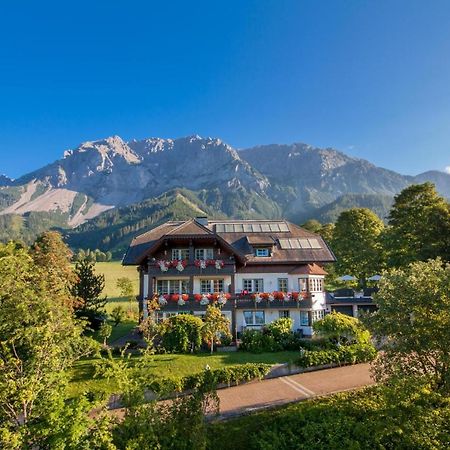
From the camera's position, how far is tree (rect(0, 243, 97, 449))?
32.3 feet

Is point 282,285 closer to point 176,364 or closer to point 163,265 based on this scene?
point 163,265

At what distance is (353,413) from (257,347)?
41.0ft

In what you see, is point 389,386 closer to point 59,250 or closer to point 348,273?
point 59,250

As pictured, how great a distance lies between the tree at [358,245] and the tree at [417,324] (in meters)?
41.5

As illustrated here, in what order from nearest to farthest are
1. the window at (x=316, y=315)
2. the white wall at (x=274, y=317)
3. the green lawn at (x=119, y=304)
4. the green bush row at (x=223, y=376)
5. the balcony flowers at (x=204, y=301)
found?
the green bush row at (x=223, y=376) < the balcony flowers at (x=204, y=301) < the white wall at (x=274, y=317) < the window at (x=316, y=315) < the green lawn at (x=119, y=304)

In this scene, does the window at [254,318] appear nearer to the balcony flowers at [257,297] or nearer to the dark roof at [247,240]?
the balcony flowers at [257,297]

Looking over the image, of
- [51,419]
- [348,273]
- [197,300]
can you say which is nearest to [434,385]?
[51,419]

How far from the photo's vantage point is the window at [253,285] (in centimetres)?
3644

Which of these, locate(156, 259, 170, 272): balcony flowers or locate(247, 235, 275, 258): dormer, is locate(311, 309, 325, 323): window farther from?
locate(156, 259, 170, 272): balcony flowers

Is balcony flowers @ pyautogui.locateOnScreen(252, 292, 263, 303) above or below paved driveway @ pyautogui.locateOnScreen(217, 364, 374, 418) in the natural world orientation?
above

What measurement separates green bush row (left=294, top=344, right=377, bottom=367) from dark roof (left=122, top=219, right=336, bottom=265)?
1074cm

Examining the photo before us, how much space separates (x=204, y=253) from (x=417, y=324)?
78.1ft

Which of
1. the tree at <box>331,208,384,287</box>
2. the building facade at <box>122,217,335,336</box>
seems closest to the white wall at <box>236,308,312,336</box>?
the building facade at <box>122,217,335,336</box>

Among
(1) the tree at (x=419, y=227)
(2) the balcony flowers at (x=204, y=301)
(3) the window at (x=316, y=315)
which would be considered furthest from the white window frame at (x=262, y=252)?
(1) the tree at (x=419, y=227)
